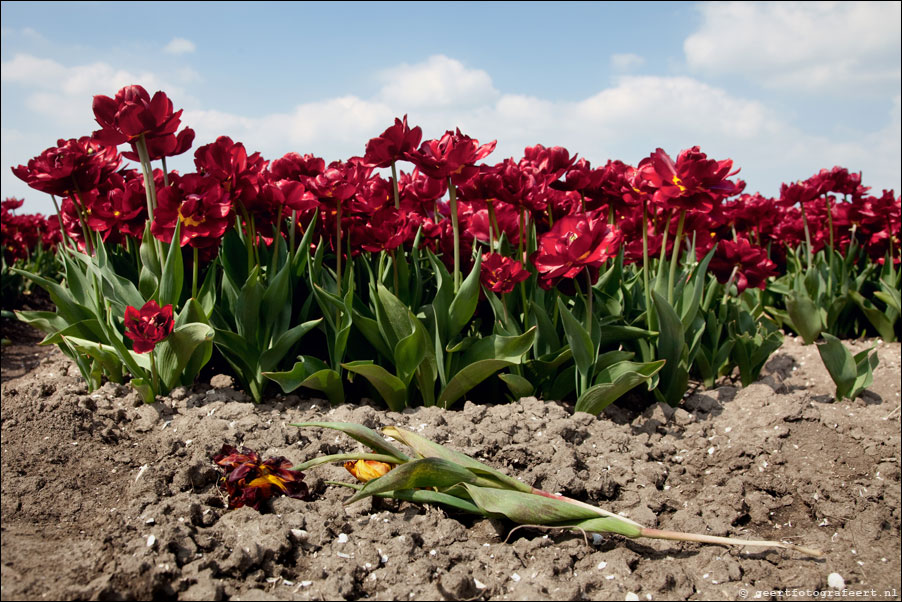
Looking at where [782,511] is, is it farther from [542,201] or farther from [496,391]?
[542,201]

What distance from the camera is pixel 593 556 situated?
181cm

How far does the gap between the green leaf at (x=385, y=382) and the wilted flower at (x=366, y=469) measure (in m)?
→ 0.54

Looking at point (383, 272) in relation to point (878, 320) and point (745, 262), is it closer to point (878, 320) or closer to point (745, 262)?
point (745, 262)

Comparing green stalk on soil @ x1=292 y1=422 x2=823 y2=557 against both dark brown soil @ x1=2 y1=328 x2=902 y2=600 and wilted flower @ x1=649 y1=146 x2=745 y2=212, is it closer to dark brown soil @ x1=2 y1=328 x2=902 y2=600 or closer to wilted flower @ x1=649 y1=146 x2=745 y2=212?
dark brown soil @ x1=2 y1=328 x2=902 y2=600

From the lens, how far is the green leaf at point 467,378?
8.82 feet

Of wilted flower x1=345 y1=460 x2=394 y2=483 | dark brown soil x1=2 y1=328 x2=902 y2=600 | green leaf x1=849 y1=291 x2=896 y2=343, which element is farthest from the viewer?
green leaf x1=849 y1=291 x2=896 y2=343

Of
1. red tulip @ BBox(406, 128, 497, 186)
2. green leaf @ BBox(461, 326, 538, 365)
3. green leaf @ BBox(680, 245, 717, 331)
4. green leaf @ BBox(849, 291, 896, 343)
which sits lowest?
green leaf @ BBox(849, 291, 896, 343)

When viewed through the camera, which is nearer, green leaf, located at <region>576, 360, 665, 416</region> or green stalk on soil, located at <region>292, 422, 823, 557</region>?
green stalk on soil, located at <region>292, 422, 823, 557</region>

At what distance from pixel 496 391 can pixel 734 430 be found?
98cm

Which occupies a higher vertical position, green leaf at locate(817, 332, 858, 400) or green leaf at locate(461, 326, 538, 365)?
green leaf at locate(461, 326, 538, 365)

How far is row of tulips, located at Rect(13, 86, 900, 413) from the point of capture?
8.68ft

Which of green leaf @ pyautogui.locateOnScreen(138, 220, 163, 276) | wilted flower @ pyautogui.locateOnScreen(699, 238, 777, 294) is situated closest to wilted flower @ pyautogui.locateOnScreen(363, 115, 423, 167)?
green leaf @ pyautogui.locateOnScreen(138, 220, 163, 276)

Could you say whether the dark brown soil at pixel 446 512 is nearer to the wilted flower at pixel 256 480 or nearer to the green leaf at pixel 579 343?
the wilted flower at pixel 256 480

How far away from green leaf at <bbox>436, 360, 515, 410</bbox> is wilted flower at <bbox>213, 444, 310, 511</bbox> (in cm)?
86
